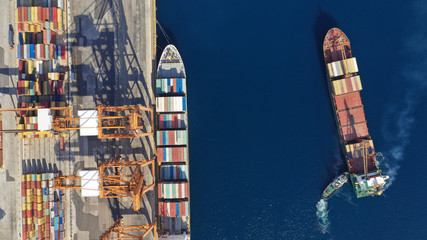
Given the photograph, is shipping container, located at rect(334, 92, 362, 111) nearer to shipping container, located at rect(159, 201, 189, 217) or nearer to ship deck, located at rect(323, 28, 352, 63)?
ship deck, located at rect(323, 28, 352, 63)

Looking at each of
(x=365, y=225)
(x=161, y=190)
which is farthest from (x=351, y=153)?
(x=161, y=190)

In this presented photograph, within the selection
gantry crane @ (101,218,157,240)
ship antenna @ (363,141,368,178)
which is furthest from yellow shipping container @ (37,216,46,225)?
ship antenna @ (363,141,368,178)

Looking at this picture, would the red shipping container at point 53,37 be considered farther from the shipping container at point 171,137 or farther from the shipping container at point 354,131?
the shipping container at point 354,131

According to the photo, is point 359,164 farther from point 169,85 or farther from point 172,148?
point 169,85

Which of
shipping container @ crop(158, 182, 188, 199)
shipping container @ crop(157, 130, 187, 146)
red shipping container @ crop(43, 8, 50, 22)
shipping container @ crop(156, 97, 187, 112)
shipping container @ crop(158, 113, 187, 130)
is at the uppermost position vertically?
red shipping container @ crop(43, 8, 50, 22)

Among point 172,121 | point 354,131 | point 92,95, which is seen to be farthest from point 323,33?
point 92,95

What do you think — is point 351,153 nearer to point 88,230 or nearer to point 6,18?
point 88,230

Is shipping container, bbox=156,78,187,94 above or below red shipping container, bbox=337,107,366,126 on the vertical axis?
above

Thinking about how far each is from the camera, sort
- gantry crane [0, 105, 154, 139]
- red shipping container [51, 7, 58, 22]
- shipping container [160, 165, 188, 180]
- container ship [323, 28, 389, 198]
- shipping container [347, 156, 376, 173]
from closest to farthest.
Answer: gantry crane [0, 105, 154, 139] < red shipping container [51, 7, 58, 22] < shipping container [160, 165, 188, 180] < container ship [323, 28, 389, 198] < shipping container [347, 156, 376, 173]
